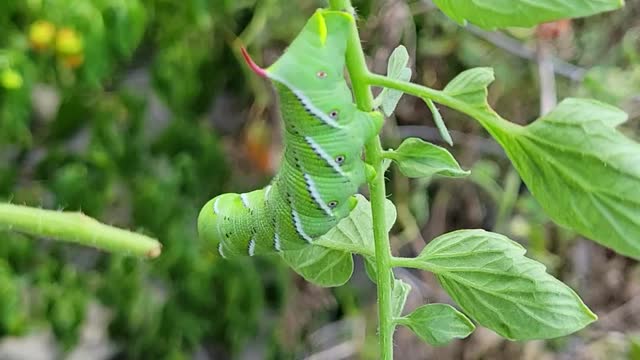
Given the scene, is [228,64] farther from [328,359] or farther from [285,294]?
[328,359]

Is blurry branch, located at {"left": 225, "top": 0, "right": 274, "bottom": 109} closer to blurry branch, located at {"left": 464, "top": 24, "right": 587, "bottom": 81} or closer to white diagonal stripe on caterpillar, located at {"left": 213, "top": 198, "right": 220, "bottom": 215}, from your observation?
blurry branch, located at {"left": 464, "top": 24, "right": 587, "bottom": 81}

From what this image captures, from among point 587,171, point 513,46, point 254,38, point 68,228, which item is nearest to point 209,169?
point 254,38

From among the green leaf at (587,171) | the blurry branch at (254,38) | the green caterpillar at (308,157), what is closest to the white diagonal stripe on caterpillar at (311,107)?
the green caterpillar at (308,157)

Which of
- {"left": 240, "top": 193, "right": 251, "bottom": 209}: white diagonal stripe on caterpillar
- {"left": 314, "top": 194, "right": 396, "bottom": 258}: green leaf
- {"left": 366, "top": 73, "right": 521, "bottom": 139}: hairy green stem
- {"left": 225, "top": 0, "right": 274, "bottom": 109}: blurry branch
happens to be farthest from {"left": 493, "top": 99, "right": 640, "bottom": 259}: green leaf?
{"left": 225, "top": 0, "right": 274, "bottom": 109}: blurry branch

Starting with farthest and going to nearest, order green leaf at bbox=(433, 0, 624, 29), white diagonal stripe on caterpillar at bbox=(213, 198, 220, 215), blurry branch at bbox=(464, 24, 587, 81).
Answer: blurry branch at bbox=(464, 24, 587, 81) < white diagonal stripe on caterpillar at bbox=(213, 198, 220, 215) < green leaf at bbox=(433, 0, 624, 29)

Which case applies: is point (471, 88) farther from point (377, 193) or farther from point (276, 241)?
point (276, 241)

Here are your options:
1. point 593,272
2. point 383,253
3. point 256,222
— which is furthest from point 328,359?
point 383,253
